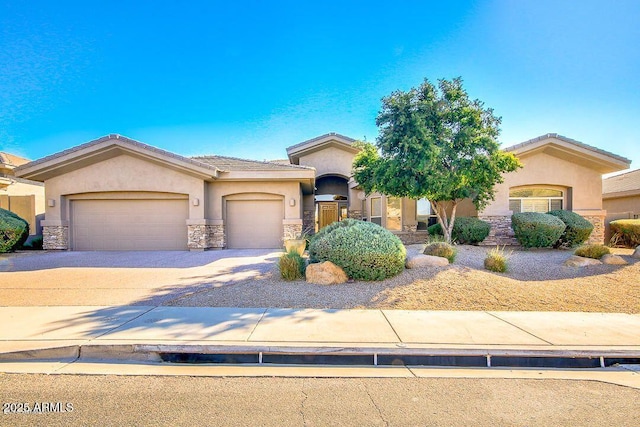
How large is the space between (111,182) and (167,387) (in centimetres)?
1327

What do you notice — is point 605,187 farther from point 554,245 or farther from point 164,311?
point 164,311

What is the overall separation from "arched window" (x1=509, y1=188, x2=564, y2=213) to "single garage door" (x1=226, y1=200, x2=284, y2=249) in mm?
11323

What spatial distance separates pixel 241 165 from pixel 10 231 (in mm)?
9431

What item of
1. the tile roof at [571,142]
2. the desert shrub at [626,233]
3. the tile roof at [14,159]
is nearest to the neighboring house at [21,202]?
the tile roof at [14,159]

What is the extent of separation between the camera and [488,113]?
1139 centimetres

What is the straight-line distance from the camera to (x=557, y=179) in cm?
1480

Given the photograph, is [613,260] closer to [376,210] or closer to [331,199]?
[376,210]

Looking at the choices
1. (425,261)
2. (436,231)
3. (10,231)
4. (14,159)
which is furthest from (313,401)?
(14,159)

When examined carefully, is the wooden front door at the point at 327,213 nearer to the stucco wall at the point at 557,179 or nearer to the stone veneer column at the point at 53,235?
the stucco wall at the point at 557,179

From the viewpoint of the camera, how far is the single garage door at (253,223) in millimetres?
14859

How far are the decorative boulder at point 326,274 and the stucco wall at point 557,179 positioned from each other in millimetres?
10364

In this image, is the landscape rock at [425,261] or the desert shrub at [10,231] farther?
the desert shrub at [10,231]

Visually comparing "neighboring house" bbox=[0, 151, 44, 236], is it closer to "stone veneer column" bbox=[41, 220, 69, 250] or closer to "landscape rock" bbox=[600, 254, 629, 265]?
"stone veneer column" bbox=[41, 220, 69, 250]

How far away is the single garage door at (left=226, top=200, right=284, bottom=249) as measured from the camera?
48.8 ft
